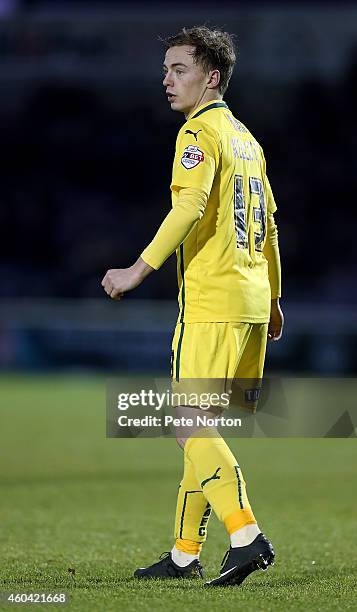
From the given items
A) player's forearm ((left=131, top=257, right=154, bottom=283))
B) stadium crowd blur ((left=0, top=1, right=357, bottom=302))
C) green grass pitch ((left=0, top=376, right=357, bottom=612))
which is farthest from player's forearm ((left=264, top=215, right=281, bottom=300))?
stadium crowd blur ((left=0, top=1, right=357, bottom=302))

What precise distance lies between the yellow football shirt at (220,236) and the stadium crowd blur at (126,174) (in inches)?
662

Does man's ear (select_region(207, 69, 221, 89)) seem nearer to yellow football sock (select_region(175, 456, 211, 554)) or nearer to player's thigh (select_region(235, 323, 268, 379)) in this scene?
player's thigh (select_region(235, 323, 268, 379))

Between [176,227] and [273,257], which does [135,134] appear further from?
[176,227]

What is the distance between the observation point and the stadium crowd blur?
22.0 metres

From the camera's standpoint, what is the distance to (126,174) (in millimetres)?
23906

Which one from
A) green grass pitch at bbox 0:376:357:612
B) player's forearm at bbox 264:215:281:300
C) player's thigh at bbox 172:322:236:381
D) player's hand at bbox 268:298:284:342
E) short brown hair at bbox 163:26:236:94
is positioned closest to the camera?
green grass pitch at bbox 0:376:357:612

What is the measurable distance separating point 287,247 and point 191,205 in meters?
17.9

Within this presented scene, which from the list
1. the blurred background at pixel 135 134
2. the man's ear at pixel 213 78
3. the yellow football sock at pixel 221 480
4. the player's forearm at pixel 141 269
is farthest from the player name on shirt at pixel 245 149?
the blurred background at pixel 135 134

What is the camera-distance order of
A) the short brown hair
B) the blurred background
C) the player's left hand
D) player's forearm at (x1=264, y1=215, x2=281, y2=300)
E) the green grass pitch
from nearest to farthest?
the player's left hand, the green grass pitch, the short brown hair, player's forearm at (x1=264, y1=215, x2=281, y2=300), the blurred background

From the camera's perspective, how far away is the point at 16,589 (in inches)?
158

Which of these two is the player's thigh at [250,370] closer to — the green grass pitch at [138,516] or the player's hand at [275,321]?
the player's hand at [275,321]

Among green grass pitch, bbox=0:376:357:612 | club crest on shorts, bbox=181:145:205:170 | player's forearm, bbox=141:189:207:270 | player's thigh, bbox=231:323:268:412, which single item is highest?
club crest on shorts, bbox=181:145:205:170

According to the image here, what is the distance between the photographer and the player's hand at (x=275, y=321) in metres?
4.66

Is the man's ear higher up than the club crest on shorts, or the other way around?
the man's ear
